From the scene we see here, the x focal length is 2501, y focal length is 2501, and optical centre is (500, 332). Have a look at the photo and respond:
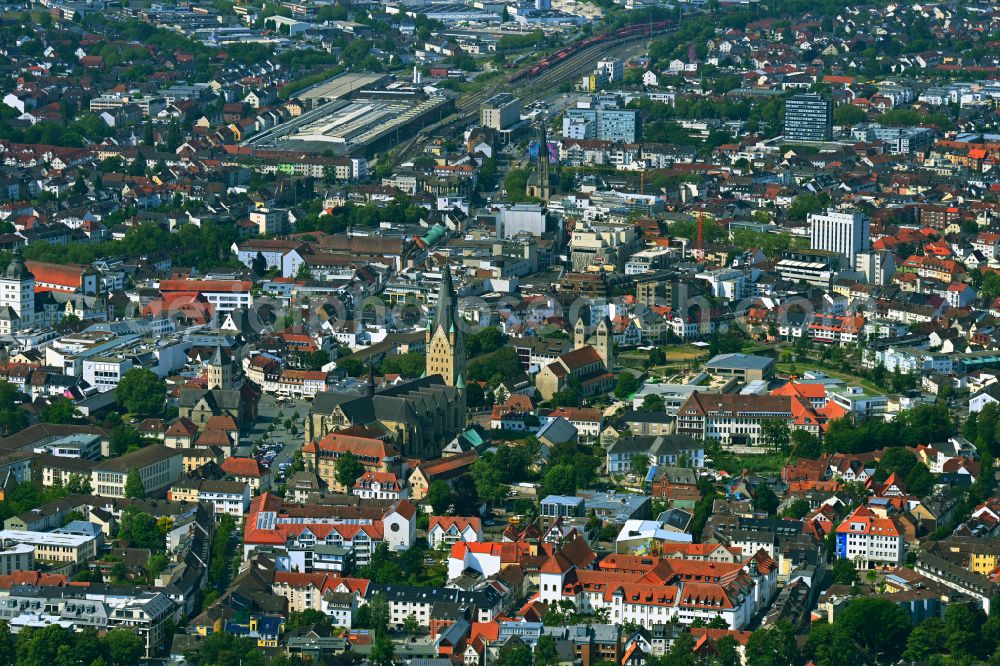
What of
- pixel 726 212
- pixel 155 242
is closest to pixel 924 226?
pixel 726 212

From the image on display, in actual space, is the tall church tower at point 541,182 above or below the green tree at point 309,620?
below

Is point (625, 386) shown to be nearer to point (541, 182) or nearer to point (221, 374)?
point (221, 374)

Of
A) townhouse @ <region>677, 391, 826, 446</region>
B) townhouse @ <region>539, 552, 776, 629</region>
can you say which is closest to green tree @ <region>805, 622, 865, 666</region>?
townhouse @ <region>539, 552, 776, 629</region>

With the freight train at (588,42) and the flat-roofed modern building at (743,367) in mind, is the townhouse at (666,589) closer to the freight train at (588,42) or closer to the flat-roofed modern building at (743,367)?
the flat-roofed modern building at (743,367)

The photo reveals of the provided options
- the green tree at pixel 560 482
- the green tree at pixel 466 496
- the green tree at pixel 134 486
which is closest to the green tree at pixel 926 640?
the green tree at pixel 560 482

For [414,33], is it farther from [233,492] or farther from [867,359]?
[233,492]

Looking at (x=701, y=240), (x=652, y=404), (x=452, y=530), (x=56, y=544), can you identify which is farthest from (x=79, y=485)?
(x=701, y=240)
